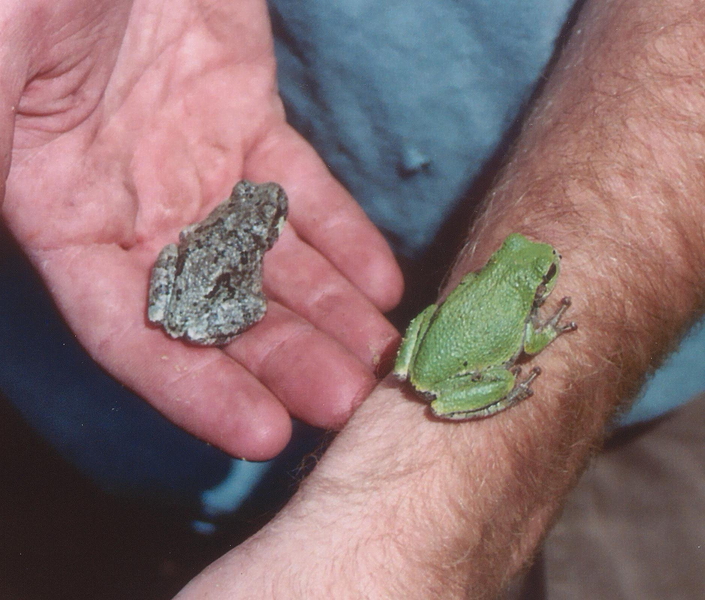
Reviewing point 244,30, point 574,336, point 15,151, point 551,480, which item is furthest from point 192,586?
point 244,30

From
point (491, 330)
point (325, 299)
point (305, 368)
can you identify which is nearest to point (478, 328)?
point (491, 330)

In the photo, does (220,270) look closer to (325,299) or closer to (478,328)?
(325,299)

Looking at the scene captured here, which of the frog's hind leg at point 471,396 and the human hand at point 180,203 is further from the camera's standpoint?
the human hand at point 180,203

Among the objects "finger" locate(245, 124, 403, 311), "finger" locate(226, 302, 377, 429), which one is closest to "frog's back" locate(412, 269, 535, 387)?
"finger" locate(226, 302, 377, 429)

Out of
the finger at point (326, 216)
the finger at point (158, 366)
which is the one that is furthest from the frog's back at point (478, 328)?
the finger at point (326, 216)

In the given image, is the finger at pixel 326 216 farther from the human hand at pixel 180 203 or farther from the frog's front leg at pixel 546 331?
the frog's front leg at pixel 546 331

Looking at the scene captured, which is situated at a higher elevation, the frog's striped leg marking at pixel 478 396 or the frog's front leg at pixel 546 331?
the frog's front leg at pixel 546 331

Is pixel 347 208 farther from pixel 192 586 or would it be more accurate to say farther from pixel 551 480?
pixel 192 586
